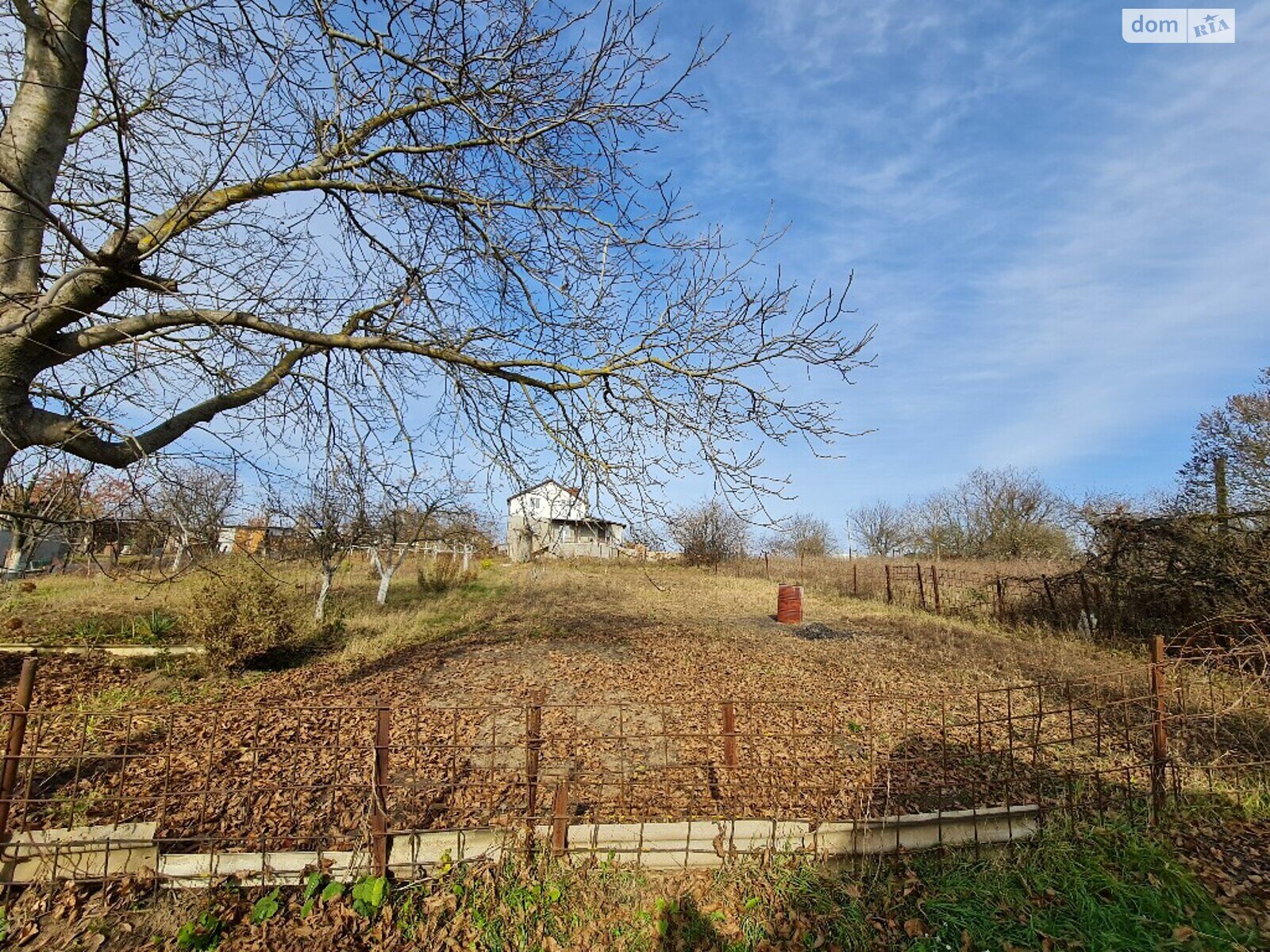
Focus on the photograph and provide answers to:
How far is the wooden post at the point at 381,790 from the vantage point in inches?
131

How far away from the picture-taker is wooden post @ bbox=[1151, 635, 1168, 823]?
412 cm

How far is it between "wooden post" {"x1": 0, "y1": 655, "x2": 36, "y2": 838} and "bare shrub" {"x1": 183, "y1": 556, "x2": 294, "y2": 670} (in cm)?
506

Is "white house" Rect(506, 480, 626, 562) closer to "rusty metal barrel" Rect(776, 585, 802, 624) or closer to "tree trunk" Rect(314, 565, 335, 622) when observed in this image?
"tree trunk" Rect(314, 565, 335, 622)

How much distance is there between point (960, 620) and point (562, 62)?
15.2 m

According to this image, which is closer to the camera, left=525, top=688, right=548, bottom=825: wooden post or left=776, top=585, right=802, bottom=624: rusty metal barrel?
left=525, top=688, right=548, bottom=825: wooden post

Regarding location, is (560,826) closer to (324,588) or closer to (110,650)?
(110,650)

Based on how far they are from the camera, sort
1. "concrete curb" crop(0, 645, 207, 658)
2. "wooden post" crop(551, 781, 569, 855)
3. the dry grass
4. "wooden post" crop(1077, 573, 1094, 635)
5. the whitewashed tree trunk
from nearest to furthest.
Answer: "wooden post" crop(551, 781, 569, 855), the dry grass, "concrete curb" crop(0, 645, 207, 658), "wooden post" crop(1077, 573, 1094, 635), the whitewashed tree trunk

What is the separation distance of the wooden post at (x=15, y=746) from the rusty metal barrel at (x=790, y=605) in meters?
12.6

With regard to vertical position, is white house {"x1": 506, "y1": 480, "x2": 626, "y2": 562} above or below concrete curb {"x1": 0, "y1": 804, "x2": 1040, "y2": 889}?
above

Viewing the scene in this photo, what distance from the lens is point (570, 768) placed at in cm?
481

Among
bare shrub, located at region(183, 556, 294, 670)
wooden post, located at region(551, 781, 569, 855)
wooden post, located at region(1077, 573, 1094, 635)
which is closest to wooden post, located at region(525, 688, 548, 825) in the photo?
wooden post, located at region(551, 781, 569, 855)

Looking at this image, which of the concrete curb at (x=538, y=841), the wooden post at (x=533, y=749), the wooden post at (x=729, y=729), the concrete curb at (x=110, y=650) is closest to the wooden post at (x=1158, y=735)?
the concrete curb at (x=538, y=841)

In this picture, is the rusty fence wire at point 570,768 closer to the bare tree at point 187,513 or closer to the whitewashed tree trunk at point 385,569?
the bare tree at point 187,513

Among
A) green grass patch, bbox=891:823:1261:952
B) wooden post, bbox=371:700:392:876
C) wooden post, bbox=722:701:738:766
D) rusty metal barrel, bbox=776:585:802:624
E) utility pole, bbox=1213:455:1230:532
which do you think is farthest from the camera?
rusty metal barrel, bbox=776:585:802:624
